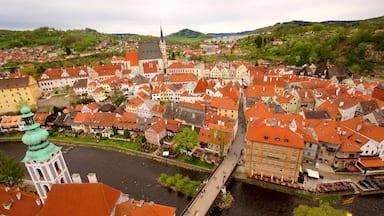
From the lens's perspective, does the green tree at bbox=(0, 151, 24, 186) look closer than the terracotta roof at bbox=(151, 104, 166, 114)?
Yes

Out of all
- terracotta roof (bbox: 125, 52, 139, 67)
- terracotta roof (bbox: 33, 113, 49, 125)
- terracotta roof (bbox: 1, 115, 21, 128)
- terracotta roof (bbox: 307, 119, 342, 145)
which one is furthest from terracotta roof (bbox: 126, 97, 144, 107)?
terracotta roof (bbox: 125, 52, 139, 67)

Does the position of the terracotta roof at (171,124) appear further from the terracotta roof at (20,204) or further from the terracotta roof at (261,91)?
the terracotta roof at (20,204)

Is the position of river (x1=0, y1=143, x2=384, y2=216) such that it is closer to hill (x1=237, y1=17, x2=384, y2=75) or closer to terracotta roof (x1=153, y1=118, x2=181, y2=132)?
terracotta roof (x1=153, y1=118, x2=181, y2=132)

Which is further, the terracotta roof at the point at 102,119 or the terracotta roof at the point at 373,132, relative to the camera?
the terracotta roof at the point at 102,119

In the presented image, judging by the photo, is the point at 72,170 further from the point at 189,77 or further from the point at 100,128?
the point at 189,77

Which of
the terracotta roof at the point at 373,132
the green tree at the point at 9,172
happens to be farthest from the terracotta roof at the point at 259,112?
the green tree at the point at 9,172

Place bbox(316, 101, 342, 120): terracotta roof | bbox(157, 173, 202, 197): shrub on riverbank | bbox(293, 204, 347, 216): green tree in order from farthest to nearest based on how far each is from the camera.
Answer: bbox(316, 101, 342, 120): terracotta roof → bbox(157, 173, 202, 197): shrub on riverbank → bbox(293, 204, 347, 216): green tree
